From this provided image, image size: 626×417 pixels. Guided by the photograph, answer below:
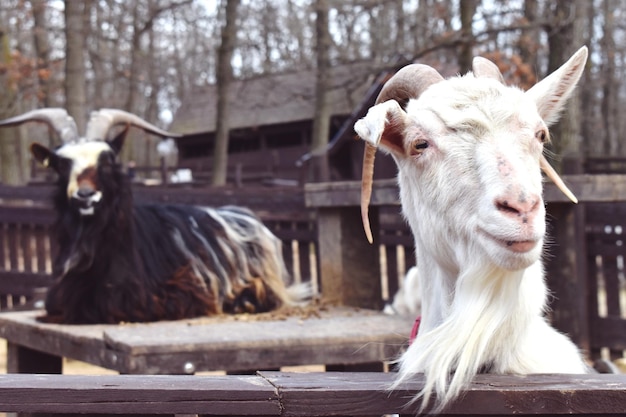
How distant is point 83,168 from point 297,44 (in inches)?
927

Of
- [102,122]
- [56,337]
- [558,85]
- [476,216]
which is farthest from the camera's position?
[102,122]

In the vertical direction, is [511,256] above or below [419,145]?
below

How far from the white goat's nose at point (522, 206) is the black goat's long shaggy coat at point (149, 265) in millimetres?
3555

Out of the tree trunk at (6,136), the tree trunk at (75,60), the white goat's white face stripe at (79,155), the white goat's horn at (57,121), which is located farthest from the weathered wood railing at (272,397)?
the tree trunk at (6,136)

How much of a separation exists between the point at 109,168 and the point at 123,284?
0.79 m

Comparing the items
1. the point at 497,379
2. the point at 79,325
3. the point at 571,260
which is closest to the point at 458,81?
the point at 497,379

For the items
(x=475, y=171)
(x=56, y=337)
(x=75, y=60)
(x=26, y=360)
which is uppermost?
(x=75, y=60)

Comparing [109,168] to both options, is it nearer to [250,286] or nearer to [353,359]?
[250,286]

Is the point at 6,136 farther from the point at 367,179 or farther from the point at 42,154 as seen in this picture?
the point at 367,179

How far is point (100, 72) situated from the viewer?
99.0 ft

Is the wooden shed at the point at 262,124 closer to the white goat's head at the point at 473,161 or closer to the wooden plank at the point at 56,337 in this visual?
the wooden plank at the point at 56,337

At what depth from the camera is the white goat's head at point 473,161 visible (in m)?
2.16

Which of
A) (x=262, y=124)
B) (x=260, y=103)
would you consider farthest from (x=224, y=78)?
(x=262, y=124)

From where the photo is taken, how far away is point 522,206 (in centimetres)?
212
